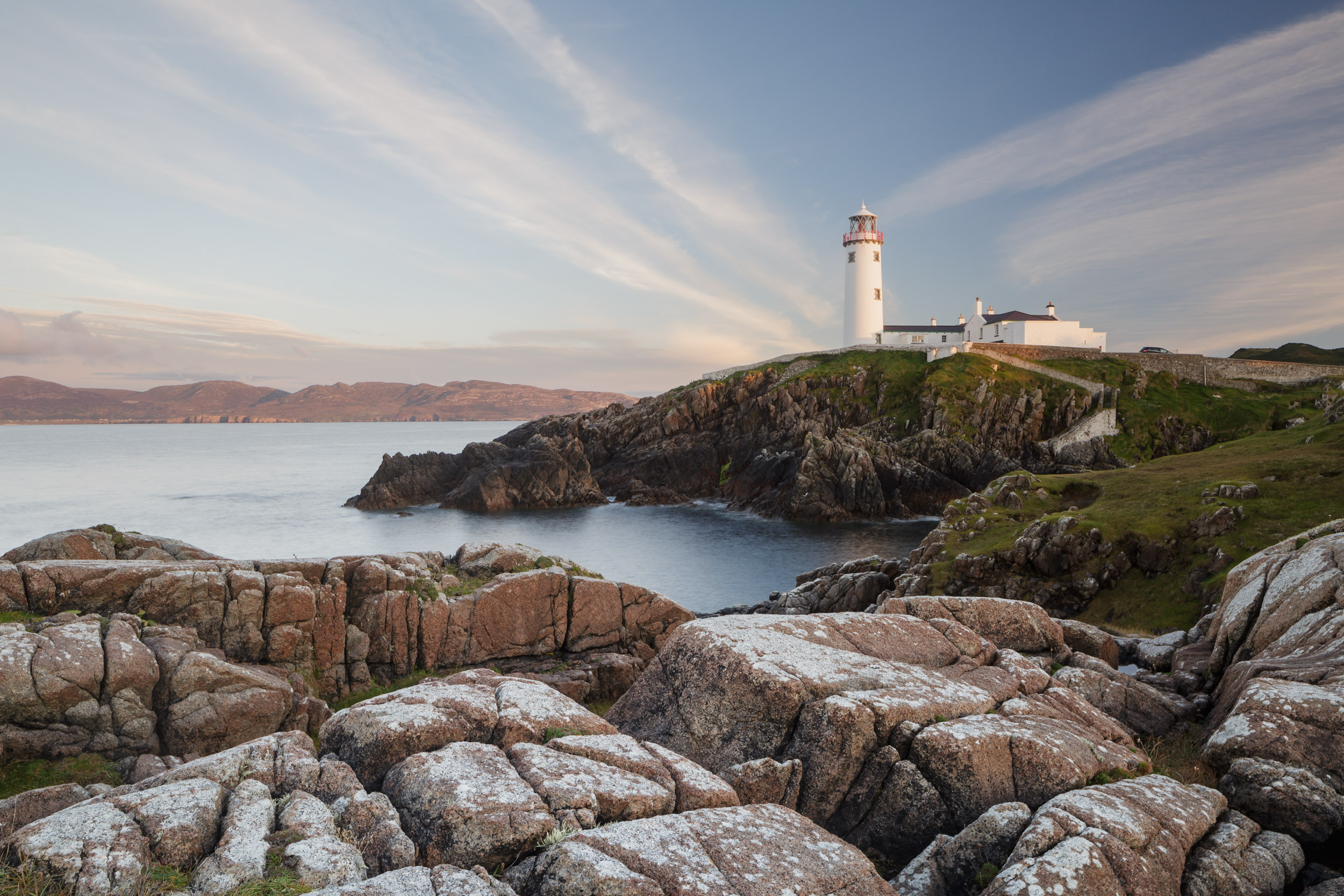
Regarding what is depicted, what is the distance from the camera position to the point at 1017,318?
120000 millimetres

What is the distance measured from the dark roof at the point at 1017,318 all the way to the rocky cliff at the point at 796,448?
15493mm

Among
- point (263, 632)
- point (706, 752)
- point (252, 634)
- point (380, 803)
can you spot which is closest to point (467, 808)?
point (380, 803)

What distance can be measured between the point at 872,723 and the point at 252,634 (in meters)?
20.9

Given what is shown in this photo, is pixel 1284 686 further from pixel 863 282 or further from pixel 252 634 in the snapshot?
pixel 863 282

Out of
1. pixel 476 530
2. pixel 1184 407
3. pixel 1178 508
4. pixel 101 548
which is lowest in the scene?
pixel 476 530

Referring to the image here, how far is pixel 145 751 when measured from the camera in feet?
55.6

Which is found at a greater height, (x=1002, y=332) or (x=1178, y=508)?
(x=1002, y=332)

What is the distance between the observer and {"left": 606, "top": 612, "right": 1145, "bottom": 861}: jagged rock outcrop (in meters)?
11.5

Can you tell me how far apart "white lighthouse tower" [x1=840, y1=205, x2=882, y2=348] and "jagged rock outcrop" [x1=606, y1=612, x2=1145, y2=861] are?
119501 mm

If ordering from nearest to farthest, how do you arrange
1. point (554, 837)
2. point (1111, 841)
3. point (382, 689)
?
point (554, 837) < point (1111, 841) < point (382, 689)

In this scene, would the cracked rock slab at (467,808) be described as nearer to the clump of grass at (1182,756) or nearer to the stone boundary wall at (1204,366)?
the clump of grass at (1182,756)

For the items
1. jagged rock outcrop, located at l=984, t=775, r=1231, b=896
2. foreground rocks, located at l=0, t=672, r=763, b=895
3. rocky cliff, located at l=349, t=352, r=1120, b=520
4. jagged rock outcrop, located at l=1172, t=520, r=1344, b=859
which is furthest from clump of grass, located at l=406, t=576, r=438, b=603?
rocky cliff, located at l=349, t=352, r=1120, b=520

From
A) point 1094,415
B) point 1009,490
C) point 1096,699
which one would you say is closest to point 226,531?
point 1009,490

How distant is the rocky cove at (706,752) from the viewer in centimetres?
797
